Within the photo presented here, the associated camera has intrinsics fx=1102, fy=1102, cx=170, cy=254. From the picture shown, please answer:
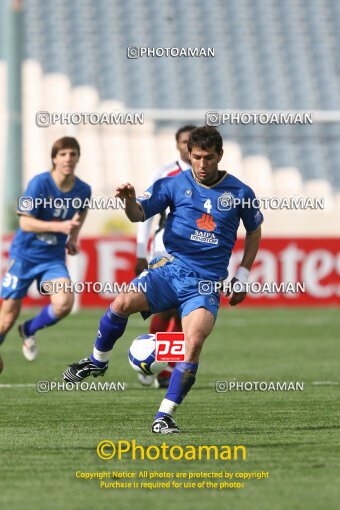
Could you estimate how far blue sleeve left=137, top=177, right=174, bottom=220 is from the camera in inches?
268

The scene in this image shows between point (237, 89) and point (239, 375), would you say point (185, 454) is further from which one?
point (237, 89)

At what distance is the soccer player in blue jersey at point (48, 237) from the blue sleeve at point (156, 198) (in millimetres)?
2323

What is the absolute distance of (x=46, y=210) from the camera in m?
9.23

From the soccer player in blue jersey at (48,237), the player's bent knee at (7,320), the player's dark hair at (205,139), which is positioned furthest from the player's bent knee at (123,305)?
the player's bent knee at (7,320)

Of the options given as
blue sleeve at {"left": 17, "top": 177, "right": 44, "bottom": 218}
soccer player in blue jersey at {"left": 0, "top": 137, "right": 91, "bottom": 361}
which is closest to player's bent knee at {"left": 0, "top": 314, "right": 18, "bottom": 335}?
soccer player in blue jersey at {"left": 0, "top": 137, "right": 91, "bottom": 361}

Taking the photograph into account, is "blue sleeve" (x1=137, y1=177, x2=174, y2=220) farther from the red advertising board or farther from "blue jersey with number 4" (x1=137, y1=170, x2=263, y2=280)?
the red advertising board

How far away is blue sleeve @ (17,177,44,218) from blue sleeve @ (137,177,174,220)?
2.38 metres

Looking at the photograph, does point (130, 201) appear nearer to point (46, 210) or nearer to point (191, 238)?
point (191, 238)

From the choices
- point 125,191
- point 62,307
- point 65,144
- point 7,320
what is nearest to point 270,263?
point 62,307

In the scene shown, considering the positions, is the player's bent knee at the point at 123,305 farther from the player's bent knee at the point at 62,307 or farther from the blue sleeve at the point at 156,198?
the player's bent knee at the point at 62,307

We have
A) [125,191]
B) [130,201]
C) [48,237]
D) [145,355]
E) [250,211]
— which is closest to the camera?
[125,191]

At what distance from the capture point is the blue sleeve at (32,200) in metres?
9.09

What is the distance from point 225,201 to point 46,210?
9.04 ft

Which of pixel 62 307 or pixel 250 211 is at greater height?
pixel 62 307
